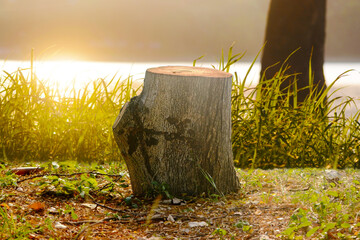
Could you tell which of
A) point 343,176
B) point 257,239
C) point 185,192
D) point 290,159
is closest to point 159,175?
point 185,192

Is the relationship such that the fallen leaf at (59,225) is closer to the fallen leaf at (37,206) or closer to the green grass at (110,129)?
the fallen leaf at (37,206)

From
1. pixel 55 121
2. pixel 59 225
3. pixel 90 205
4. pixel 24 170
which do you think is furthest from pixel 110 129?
pixel 59 225

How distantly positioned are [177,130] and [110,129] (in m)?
1.79

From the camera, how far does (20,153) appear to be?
203 inches

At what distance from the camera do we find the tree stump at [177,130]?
11.6ft

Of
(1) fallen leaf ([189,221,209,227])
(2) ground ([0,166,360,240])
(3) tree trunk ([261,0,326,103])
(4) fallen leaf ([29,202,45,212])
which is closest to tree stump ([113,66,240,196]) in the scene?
(2) ground ([0,166,360,240])

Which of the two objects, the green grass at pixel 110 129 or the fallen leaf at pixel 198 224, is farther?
the green grass at pixel 110 129

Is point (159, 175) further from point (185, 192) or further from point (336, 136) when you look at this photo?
point (336, 136)

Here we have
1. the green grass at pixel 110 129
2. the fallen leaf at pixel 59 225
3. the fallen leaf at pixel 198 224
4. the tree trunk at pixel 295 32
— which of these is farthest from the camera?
the tree trunk at pixel 295 32

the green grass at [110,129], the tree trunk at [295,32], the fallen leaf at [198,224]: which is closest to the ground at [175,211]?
the fallen leaf at [198,224]

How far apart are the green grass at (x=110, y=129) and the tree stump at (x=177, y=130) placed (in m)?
1.32

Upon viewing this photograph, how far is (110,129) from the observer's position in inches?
203

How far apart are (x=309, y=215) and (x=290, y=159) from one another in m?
2.22

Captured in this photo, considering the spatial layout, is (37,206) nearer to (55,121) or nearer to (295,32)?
(55,121)
